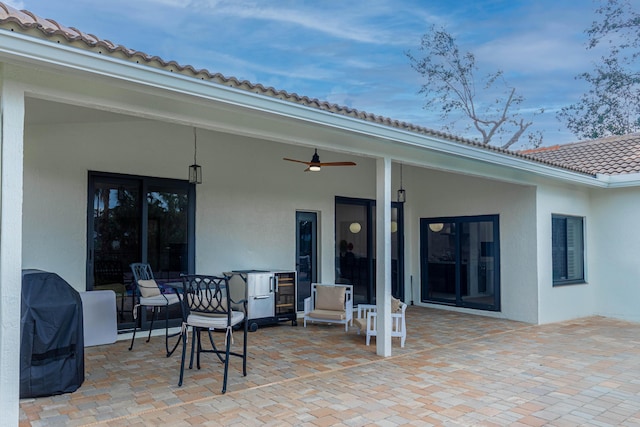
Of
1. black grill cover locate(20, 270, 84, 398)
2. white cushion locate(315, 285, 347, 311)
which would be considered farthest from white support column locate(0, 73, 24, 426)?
white cushion locate(315, 285, 347, 311)

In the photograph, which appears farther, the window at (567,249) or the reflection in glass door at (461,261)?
the reflection in glass door at (461,261)

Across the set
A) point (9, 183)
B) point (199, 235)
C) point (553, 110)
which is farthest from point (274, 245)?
point (553, 110)

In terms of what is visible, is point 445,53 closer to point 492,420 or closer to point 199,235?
point 199,235

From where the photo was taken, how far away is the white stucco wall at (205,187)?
19.4 feet

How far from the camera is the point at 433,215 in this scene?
9.86 m

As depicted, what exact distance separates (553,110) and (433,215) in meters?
13.4

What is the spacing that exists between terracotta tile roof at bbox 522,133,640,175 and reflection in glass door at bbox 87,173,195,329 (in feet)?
21.0

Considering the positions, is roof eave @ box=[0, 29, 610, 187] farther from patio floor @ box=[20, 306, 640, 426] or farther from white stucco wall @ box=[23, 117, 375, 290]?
white stucco wall @ box=[23, 117, 375, 290]

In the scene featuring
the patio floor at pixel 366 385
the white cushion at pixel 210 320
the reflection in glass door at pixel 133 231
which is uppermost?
the reflection in glass door at pixel 133 231

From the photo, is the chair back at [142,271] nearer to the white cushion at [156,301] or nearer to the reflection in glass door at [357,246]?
the white cushion at [156,301]

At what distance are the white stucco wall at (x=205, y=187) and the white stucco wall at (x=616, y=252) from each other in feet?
15.1

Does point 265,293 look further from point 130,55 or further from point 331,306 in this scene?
point 130,55

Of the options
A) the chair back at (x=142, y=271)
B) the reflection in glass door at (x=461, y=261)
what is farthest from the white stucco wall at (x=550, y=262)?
the chair back at (x=142, y=271)

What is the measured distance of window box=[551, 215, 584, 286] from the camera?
342 inches
